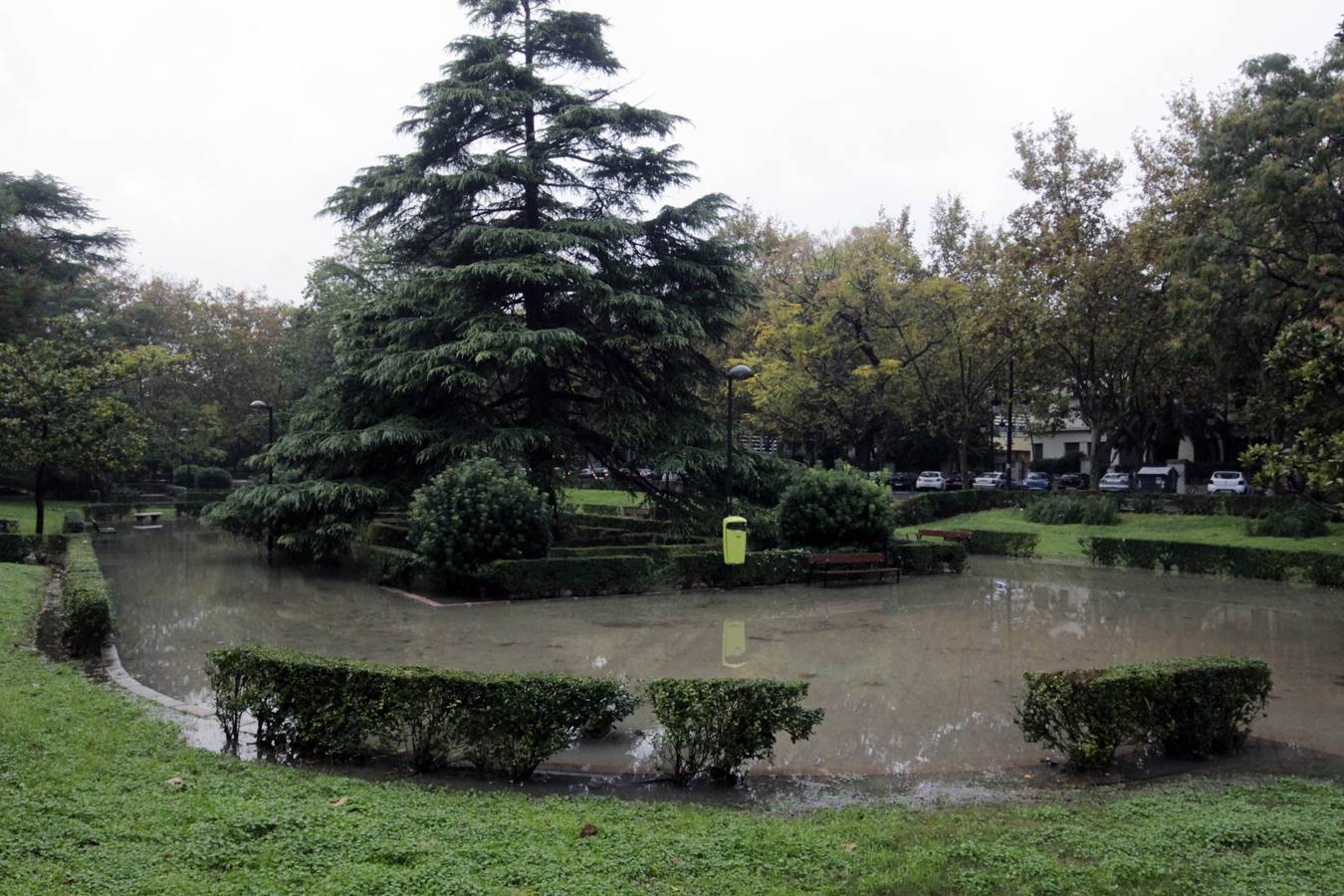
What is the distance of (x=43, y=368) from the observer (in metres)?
21.7

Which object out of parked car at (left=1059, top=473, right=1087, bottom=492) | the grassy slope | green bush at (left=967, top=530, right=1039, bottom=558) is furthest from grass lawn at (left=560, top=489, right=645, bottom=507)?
the grassy slope

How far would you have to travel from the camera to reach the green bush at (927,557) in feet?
64.6

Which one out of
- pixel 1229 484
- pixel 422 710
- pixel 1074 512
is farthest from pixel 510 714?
pixel 1229 484

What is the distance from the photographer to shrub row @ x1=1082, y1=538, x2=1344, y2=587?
1770cm

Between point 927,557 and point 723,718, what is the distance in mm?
14499

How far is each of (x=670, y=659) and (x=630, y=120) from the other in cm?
1495

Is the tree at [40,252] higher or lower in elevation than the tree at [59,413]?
higher

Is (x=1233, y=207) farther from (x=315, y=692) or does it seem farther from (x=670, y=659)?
(x=315, y=692)

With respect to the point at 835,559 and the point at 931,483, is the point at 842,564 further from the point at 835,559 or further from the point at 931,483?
the point at 931,483

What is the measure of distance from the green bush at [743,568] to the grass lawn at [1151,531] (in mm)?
9021

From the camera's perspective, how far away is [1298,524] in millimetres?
22875

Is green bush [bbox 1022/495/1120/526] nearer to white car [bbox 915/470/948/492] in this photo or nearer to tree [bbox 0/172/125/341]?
white car [bbox 915/470/948/492]

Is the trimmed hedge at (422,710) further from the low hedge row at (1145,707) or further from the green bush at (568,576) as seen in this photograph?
the green bush at (568,576)

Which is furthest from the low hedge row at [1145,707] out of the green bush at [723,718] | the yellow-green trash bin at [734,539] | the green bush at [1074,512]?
the green bush at [1074,512]
